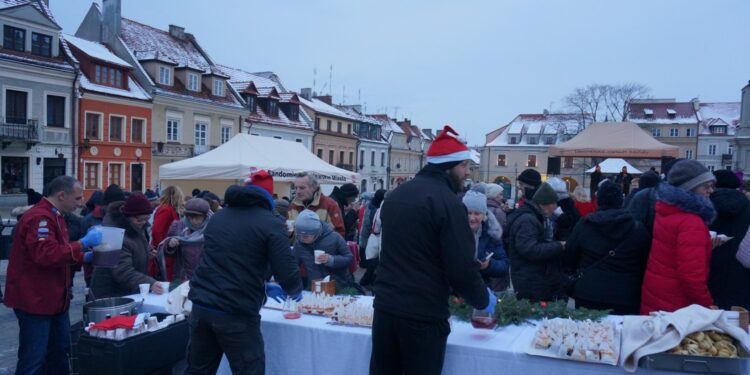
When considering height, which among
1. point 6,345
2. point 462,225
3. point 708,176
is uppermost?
point 708,176

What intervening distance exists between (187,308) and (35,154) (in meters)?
20.1

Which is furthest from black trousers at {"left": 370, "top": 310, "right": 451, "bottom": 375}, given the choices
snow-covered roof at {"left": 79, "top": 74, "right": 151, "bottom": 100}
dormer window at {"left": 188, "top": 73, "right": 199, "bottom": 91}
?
dormer window at {"left": 188, "top": 73, "right": 199, "bottom": 91}

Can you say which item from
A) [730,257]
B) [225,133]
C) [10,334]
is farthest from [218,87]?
[730,257]

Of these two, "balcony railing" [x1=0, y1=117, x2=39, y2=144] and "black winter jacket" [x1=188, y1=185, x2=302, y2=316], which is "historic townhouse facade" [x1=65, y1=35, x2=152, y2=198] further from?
"black winter jacket" [x1=188, y1=185, x2=302, y2=316]

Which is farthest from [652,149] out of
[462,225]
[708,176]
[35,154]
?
[35,154]

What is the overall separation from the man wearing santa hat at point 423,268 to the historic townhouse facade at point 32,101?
67.6 ft

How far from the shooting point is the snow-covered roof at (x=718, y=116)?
4747 centimetres

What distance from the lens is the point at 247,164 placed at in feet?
31.4

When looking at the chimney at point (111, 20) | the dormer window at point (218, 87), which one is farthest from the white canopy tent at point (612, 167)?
the chimney at point (111, 20)

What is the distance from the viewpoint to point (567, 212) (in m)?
5.38

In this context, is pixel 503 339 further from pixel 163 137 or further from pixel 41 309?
pixel 163 137

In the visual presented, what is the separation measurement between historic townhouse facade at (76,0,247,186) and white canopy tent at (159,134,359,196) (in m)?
14.9

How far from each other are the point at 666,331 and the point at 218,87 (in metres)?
27.3

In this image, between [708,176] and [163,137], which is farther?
[163,137]
